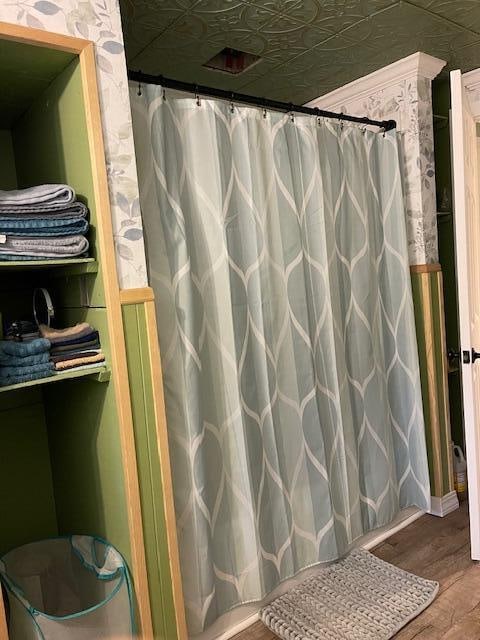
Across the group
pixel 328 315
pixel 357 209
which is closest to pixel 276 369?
pixel 328 315

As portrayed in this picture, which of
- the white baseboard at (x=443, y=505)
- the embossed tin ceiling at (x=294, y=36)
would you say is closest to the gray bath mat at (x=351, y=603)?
the white baseboard at (x=443, y=505)

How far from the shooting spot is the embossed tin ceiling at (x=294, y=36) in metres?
1.79

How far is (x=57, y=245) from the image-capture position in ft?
→ 4.33

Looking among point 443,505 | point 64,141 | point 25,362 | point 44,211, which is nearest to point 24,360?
point 25,362

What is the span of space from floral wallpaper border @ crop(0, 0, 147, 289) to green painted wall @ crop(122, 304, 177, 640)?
0.14 m

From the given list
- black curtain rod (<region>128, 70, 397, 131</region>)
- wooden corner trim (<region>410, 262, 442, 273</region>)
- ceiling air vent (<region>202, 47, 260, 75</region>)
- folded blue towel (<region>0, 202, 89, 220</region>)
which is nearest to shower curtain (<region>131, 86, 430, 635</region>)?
black curtain rod (<region>128, 70, 397, 131</region>)

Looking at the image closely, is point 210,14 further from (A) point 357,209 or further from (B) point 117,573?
(B) point 117,573

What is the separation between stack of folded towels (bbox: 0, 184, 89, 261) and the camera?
4.15ft

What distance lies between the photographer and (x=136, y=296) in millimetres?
1383

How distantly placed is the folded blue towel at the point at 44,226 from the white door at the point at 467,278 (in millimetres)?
1395

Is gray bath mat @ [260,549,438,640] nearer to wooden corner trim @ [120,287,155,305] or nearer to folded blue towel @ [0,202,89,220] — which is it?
wooden corner trim @ [120,287,155,305]

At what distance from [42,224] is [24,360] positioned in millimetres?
354

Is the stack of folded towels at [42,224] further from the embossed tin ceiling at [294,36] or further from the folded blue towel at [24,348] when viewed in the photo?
the embossed tin ceiling at [294,36]

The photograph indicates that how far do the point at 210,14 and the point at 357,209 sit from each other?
0.94 m
